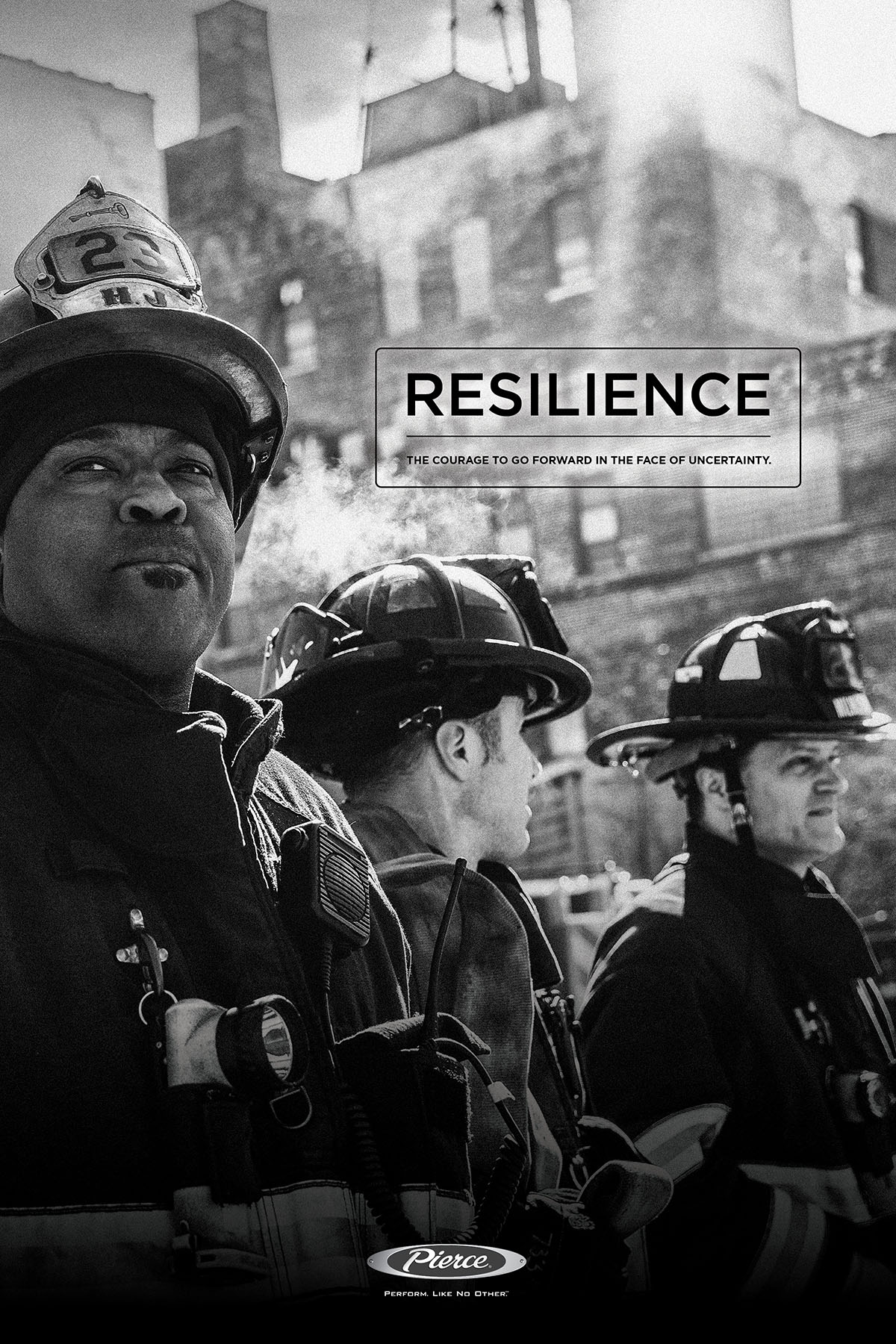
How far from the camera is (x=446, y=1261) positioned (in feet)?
10.6

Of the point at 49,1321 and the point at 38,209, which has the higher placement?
the point at 38,209

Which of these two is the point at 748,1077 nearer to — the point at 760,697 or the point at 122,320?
the point at 760,697

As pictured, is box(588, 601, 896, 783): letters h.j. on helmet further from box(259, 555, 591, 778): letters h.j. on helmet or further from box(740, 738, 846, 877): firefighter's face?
box(259, 555, 591, 778): letters h.j. on helmet

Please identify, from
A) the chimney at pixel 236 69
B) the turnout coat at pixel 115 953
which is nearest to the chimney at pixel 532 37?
the chimney at pixel 236 69

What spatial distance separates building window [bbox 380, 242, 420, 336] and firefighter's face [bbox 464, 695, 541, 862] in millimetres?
991

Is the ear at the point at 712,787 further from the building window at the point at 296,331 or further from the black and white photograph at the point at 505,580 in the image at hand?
the building window at the point at 296,331

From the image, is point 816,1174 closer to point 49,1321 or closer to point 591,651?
point 591,651

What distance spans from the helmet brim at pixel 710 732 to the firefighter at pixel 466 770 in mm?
412

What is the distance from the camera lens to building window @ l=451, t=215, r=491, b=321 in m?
4.19

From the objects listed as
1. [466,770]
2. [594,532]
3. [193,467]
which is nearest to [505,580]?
[594,532]

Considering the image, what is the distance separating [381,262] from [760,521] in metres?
1.08

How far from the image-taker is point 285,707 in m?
3.68

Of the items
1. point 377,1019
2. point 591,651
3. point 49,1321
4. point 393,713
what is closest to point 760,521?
point 591,651

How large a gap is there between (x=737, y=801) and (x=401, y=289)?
1416mm
